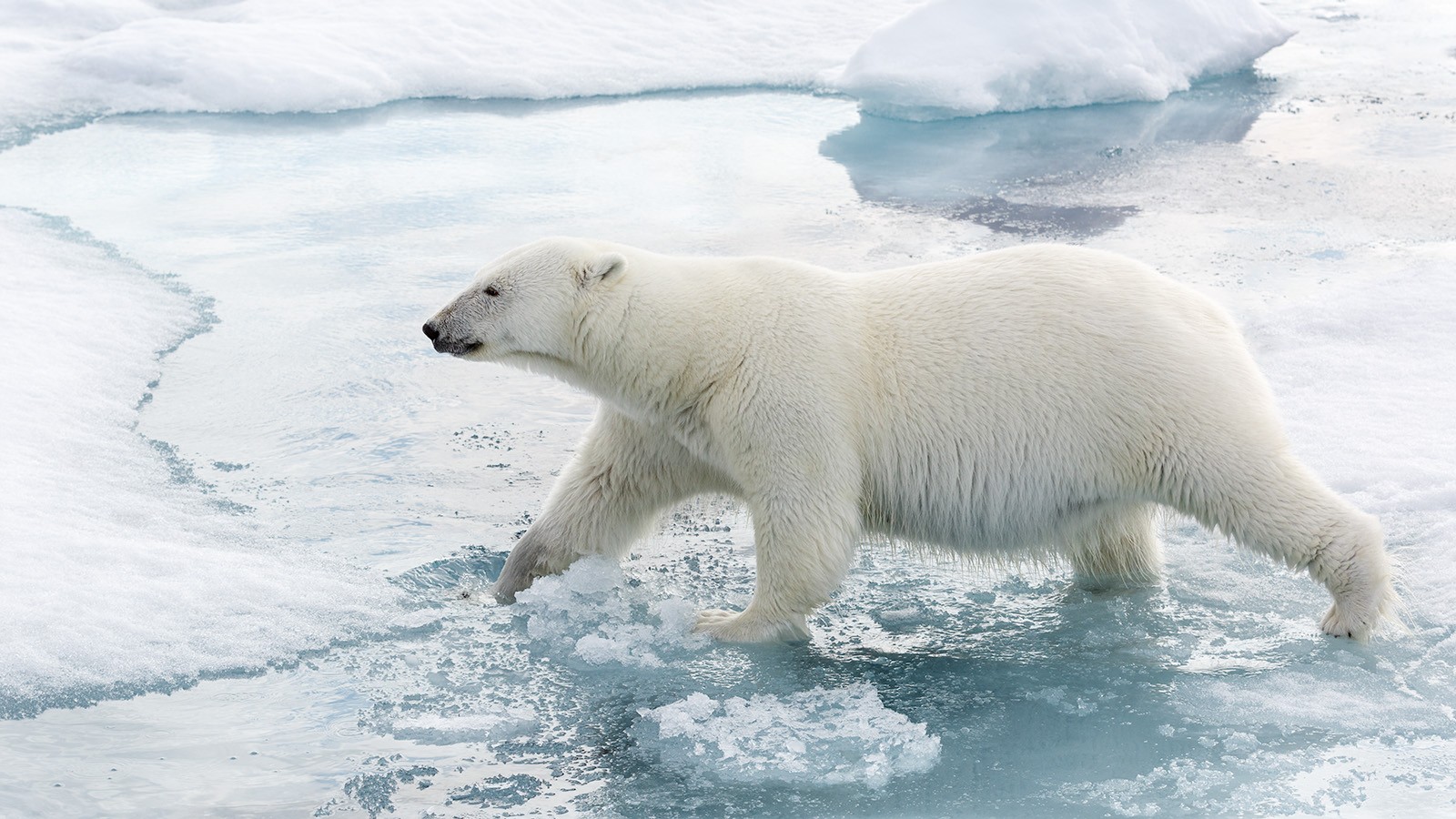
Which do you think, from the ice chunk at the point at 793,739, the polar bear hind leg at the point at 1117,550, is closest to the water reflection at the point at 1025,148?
the polar bear hind leg at the point at 1117,550

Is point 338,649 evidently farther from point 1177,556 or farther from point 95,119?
point 95,119

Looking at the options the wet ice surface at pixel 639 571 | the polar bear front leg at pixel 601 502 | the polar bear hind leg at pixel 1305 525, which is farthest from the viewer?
the polar bear front leg at pixel 601 502

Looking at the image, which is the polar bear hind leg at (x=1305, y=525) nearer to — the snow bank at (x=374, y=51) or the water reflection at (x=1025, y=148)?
the water reflection at (x=1025, y=148)

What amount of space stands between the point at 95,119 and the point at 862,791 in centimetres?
792

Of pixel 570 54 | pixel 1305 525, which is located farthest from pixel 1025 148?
pixel 1305 525

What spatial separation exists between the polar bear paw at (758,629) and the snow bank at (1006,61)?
6039 mm

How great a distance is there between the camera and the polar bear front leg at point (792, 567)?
3.47m

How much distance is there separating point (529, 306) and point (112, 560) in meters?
1.33

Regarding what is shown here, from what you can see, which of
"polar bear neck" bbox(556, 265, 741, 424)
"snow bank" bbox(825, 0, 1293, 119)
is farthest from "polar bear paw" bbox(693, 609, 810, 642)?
"snow bank" bbox(825, 0, 1293, 119)

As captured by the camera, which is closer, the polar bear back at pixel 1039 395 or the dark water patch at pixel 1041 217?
the polar bear back at pixel 1039 395

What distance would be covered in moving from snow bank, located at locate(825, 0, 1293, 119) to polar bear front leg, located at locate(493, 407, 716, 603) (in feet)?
18.4

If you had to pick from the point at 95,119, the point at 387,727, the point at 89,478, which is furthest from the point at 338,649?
the point at 95,119

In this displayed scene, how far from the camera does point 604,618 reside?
372 centimetres

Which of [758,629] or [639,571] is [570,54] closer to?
[639,571]
